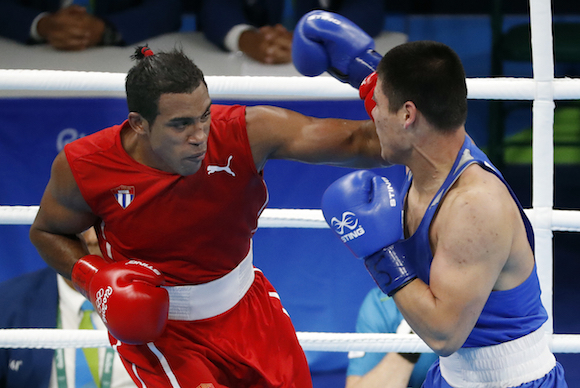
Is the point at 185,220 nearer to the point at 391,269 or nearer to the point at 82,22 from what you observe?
the point at 391,269

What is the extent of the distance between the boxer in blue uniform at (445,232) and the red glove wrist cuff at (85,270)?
542 mm

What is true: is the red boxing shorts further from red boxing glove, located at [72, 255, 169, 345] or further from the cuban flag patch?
the cuban flag patch

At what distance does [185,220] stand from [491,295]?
660 mm

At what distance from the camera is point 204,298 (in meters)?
1.51

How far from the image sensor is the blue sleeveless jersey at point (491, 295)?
1.27 metres

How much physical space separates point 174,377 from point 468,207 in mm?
733

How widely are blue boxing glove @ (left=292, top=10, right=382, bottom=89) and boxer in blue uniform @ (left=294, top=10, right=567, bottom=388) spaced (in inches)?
5.9

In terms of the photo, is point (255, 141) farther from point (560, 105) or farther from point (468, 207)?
point (560, 105)

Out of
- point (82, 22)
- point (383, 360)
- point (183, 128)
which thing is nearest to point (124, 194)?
point (183, 128)

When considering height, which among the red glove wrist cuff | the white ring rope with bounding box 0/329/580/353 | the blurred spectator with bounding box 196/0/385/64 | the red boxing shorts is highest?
the blurred spectator with bounding box 196/0/385/64

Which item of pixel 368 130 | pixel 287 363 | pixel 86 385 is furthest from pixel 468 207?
pixel 86 385

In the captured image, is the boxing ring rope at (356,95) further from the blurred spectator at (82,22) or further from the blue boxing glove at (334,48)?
the blurred spectator at (82,22)

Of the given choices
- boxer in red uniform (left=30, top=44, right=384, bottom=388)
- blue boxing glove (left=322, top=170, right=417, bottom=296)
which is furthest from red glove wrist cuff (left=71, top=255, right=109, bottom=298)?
blue boxing glove (left=322, top=170, right=417, bottom=296)

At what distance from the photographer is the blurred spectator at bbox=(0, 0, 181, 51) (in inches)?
121
